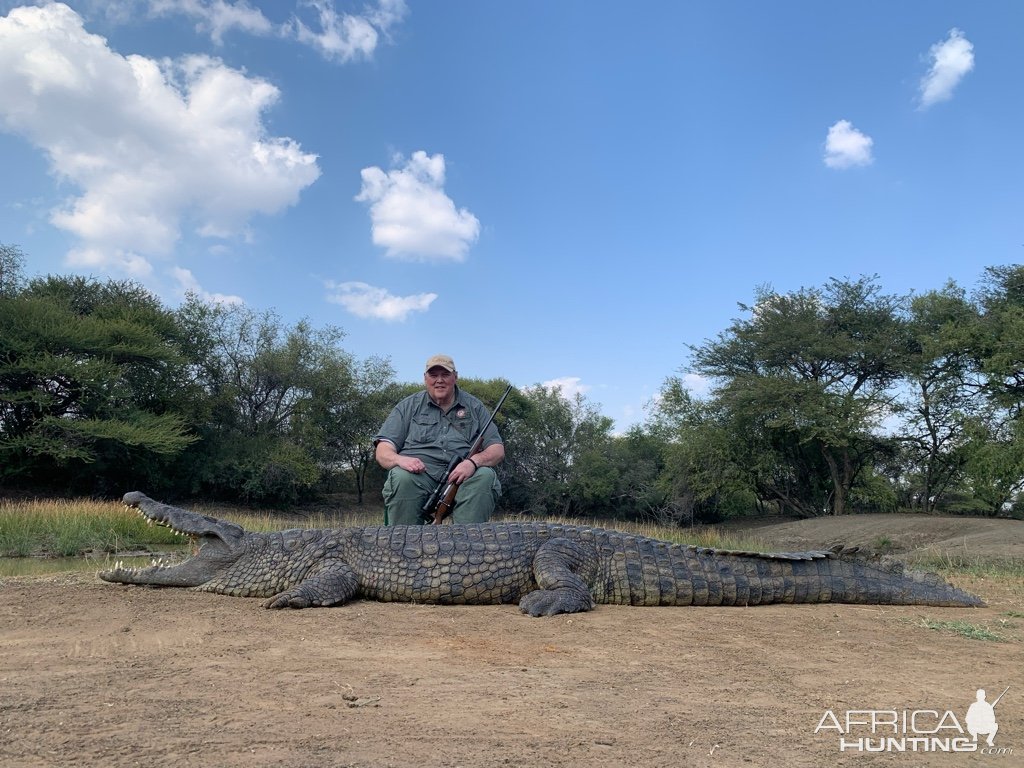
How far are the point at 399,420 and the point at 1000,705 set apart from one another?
541 centimetres

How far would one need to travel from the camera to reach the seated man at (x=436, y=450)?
21.1ft

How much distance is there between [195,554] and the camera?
207 inches

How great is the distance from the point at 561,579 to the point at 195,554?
9.37 ft

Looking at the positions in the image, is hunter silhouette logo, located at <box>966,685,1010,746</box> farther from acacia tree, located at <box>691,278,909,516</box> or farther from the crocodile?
acacia tree, located at <box>691,278,909,516</box>

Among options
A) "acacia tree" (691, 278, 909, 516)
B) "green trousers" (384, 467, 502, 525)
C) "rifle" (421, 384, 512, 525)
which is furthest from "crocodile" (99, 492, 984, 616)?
"acacia tree" (691, 278, 909, 516)

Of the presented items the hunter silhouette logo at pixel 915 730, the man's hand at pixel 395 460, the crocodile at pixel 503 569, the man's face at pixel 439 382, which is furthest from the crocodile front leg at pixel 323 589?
the hunter silhouette logo at pixel 915 730

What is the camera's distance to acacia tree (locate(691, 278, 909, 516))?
2325cm

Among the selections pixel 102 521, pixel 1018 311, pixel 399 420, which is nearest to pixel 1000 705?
pixel 399 420

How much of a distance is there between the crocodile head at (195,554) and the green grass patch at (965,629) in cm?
489

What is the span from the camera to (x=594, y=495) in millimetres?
31109

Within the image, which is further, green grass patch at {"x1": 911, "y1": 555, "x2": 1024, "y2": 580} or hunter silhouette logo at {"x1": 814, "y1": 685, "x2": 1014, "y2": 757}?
green grass patch at {"x1": 911, "y1": 555, "x2": 1024, "y2": 580}

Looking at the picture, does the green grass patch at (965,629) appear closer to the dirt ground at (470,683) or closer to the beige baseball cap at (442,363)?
the dirt ground at (470,683)

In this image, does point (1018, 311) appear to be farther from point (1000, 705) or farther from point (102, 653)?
point (102, 653)

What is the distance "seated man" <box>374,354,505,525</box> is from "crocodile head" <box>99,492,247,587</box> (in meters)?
1.59
